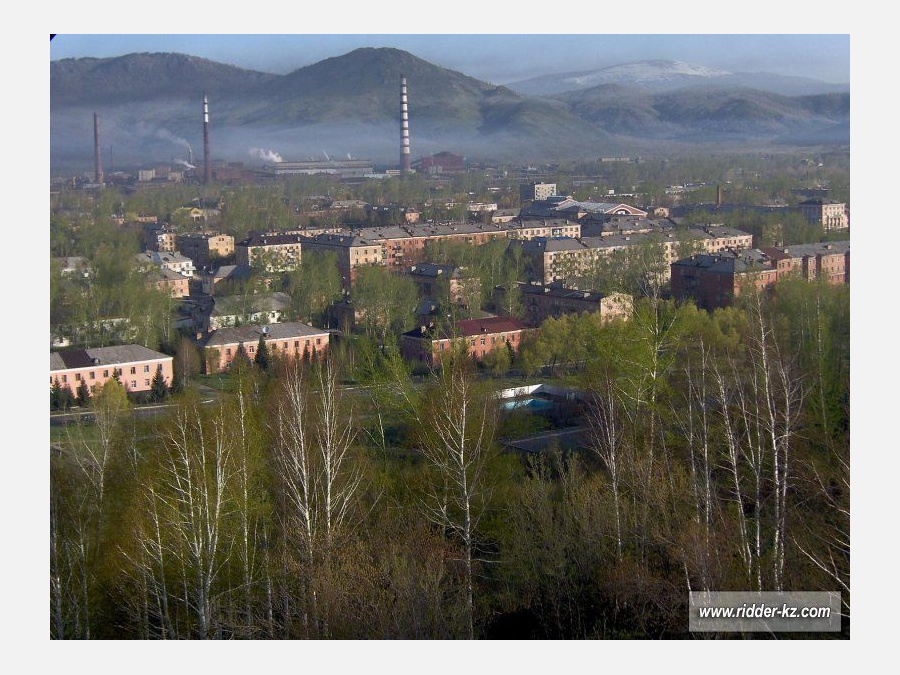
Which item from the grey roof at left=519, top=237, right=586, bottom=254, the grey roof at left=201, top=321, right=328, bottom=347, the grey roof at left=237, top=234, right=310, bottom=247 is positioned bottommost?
the grey roof at left=201, top=321, right=328, bottom=347

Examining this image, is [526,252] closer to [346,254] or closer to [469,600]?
[346,254]

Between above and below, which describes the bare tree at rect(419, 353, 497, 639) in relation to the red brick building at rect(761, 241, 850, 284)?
below

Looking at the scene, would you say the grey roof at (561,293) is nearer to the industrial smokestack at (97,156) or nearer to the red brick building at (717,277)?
the red brick building at (717,277)

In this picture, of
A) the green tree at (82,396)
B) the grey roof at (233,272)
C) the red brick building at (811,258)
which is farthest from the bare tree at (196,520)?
the grey roof at (233,272)

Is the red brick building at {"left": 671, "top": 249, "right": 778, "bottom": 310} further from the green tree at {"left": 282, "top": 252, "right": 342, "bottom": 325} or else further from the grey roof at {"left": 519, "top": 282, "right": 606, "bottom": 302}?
the green tree at {"left": 282, "top": 252, "right": 342, "bottom": 325}

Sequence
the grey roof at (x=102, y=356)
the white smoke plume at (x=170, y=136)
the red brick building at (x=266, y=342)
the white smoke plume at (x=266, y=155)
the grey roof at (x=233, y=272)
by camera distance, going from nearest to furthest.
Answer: the grey roof at (x=102, y=356) → the red brick building at (x=266, y=342) → the grey roof at (x=233, y=272) → the white smoke plume at (x=170, y=136) → the white smoke plume at (x=266, y=155)

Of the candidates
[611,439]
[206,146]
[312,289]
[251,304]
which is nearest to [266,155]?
[206,146]

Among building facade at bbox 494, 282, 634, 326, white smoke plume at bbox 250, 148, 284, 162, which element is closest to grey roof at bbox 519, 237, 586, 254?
building facade at bbox 494, 282, 634, 326
